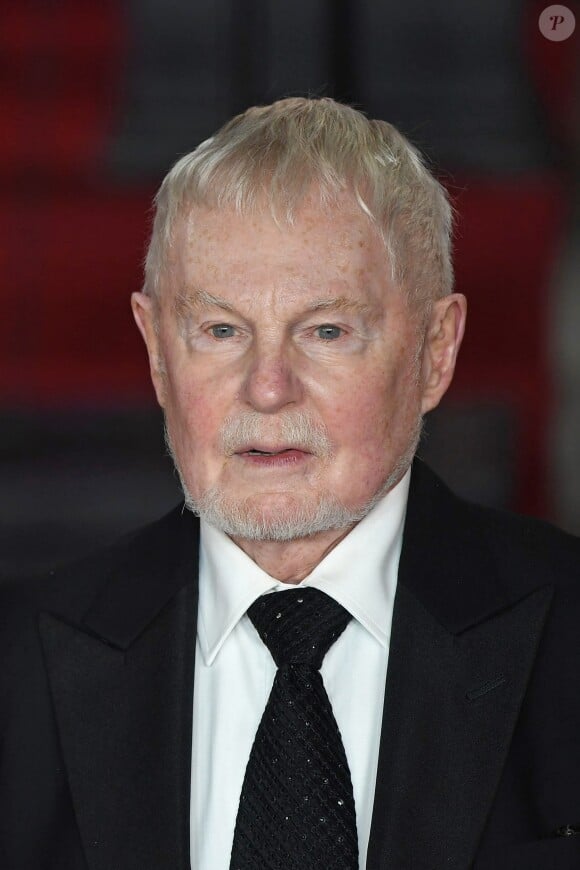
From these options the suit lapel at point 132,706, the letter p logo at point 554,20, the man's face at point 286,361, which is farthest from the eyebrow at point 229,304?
the letter p logo at point 554,20

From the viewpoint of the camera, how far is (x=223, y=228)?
1.61 meters

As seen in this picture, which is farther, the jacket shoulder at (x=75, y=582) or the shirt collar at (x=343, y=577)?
the jacket shoulder at (x=75, y=582)

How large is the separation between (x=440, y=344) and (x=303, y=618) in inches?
16.4

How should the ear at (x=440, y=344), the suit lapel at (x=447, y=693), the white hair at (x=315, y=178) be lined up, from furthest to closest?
the ear at (x=440, y=344) < the white hair at (x=315, y=178) < the suit lapel at (x=447, y=693)

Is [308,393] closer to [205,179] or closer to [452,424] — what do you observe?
[205,179]

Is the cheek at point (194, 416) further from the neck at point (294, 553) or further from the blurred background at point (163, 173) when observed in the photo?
the blurred background at point (163, 173)

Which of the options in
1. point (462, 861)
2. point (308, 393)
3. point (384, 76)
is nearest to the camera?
point (462, 861)

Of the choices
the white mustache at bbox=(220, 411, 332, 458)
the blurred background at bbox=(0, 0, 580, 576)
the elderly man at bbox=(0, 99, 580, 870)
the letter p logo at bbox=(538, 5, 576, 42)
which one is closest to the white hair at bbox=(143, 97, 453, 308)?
the elderly man at bbox=(0, 99, 580, 870)

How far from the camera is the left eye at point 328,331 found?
1.62m

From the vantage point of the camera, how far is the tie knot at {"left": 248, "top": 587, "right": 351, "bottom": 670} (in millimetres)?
1598

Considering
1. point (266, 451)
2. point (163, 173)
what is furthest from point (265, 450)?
point (163, 173)

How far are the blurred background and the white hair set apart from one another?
17.1 inches

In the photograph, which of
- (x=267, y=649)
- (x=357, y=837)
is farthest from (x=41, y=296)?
(x=357, y=837)

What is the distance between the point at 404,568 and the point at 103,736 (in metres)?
0.42
